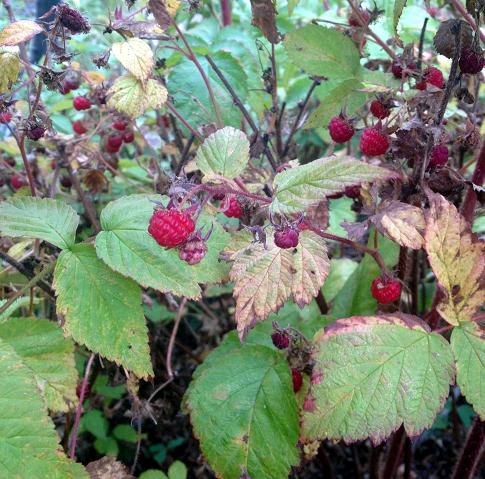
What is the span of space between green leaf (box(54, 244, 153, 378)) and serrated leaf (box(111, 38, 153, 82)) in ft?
1.35

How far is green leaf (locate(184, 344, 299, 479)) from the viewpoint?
3.53 feet

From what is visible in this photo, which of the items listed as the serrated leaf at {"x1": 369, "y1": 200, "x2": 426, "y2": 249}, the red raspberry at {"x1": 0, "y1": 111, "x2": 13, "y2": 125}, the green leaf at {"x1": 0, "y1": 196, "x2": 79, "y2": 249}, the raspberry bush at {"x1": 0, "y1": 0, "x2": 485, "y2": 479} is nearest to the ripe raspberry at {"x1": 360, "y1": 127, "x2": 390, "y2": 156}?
the raspberry bush at {"x1": 0, "y1": 0, "x2": 485, "y2": 479}

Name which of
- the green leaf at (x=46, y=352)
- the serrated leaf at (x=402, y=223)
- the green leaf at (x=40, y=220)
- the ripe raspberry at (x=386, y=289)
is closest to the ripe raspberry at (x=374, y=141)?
the serrated leaf at (x=402, y=223)

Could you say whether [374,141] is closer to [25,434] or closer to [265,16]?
[265,16]

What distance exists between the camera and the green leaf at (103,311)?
959 mm

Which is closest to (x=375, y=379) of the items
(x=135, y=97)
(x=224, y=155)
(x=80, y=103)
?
(x=224, y=155)

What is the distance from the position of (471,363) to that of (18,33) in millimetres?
1031

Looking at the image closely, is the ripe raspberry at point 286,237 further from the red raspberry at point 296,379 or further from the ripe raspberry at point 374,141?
the red raspberry at point 296,379

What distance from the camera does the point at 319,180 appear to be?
88cm

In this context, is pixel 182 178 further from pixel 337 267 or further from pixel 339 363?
pixel 337 267

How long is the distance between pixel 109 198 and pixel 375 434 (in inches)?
58.5

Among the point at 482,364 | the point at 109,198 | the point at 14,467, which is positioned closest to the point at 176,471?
the point at 14,467

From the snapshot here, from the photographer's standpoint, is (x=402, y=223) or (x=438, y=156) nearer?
(x=402, y=223)

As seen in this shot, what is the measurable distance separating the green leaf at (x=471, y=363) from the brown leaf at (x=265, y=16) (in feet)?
2.89
